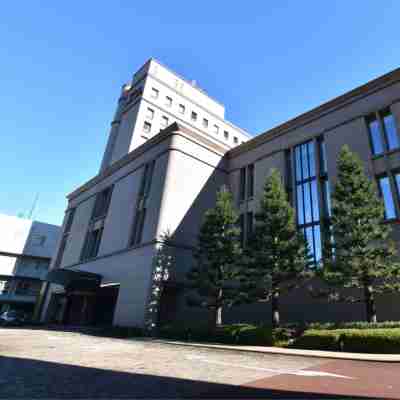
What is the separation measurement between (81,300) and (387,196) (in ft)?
105

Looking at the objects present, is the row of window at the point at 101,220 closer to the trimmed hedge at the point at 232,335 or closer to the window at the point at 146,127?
the trimmed hedge at the point at 232,335

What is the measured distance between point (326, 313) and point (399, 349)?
7941 mm

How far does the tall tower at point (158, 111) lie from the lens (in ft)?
135

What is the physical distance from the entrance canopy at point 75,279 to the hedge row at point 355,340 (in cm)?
1998

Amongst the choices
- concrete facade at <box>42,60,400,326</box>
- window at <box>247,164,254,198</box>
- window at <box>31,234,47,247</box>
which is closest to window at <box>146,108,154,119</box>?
concrete facade at <box>42,60,400,326</box>

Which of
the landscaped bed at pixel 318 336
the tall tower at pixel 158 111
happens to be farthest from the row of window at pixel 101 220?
the landscaped bed at pixel 318 336

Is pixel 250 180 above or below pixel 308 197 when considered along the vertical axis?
above

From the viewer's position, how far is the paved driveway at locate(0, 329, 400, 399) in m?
5.84

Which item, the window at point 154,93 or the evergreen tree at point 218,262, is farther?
the window at point 154,93

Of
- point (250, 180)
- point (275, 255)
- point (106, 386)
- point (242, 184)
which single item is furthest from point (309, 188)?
point (106, 386)

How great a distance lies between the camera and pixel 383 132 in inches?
761

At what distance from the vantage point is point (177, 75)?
158 ft

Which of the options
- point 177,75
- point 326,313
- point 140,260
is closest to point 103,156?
point 177,75

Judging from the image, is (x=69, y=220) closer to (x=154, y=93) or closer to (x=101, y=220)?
(x=101, y=220)
